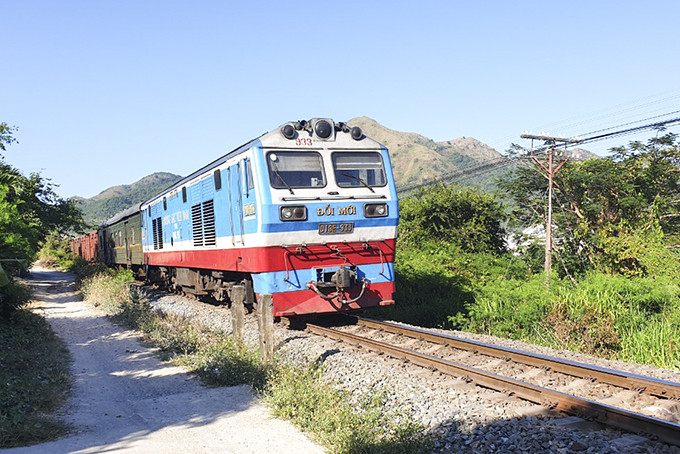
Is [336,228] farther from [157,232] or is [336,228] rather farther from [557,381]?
[157,232]

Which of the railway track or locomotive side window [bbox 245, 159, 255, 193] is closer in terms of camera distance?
the railway track

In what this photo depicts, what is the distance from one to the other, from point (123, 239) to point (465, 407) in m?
22.7

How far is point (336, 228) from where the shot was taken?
33.3ft

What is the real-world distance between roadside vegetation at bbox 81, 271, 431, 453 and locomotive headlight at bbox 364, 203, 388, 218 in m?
3.15

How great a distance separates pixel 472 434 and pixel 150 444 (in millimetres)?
2971

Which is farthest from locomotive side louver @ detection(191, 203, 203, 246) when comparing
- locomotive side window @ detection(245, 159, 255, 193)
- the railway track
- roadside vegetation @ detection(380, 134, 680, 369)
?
roadside vegetation @ detection(380, 134, 680, 369)

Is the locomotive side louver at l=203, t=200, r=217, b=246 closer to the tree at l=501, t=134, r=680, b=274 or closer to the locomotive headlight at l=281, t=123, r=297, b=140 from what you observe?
the locomotive headlight at l=281, t=123, r=297, b=140

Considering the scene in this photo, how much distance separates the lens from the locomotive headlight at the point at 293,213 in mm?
9719

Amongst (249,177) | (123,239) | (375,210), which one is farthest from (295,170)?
(123,239)

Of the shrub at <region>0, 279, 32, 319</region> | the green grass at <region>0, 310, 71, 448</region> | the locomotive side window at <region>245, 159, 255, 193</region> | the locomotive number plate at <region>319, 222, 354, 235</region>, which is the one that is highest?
the locomotive side window at <region>245, 159, 255, 193</region>

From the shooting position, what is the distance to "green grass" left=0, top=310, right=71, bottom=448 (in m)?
5.75

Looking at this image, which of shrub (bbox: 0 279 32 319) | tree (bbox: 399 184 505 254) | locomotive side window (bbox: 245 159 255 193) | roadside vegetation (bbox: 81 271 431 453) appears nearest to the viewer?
roadside vegetation (bbox: 81 271 431 453)

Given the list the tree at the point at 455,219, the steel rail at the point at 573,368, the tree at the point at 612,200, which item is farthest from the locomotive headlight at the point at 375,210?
the tree at the point at 612,200

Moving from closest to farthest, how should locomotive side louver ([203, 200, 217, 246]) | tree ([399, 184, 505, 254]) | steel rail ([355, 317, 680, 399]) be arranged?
steel rail ([355, 317, 680, 399]) < locomotive side louver ([203, 200, 217, 246]) < tree ([399, 184, 505, 254])
